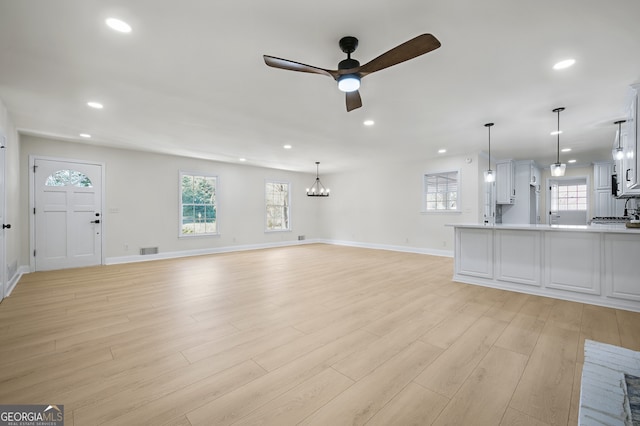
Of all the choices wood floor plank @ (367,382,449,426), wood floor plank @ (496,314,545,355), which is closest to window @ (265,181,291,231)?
wood floor plank @ (496,314,545,355)

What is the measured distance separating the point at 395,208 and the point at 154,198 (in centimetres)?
674

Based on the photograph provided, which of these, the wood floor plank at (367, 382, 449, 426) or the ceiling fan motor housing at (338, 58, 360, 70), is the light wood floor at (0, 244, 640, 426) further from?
the ceiling fan motor housing at (338, 58, 360, 70)

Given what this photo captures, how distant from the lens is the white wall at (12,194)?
402 cm

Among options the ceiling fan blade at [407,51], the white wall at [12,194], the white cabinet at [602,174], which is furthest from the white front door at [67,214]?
the white cabinet at [602,174]

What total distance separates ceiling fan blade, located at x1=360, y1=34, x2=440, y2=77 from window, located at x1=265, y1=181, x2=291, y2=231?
7415 mm

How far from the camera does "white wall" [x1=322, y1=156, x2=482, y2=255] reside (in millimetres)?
7047

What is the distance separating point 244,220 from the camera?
861 cm

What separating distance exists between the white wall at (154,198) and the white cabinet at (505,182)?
270 inches

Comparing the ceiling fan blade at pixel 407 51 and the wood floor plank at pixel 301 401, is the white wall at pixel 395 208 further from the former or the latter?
the wood floor plank at pixel 301 401

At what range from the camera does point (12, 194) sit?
4.52 meters

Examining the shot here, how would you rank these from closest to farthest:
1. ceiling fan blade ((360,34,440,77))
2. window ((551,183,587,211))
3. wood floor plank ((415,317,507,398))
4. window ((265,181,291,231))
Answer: ceiling fan blade ((360,34,440,77)) < wood floor plank ((415,317,507,398)) < window ((551,183,587,211)) < window ((265,181,291,231))

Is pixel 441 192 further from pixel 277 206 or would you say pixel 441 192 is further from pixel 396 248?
pixel 277 206

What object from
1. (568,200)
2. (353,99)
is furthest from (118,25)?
(568,200)

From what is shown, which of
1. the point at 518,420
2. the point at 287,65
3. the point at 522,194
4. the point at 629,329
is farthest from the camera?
the point at 522,194
